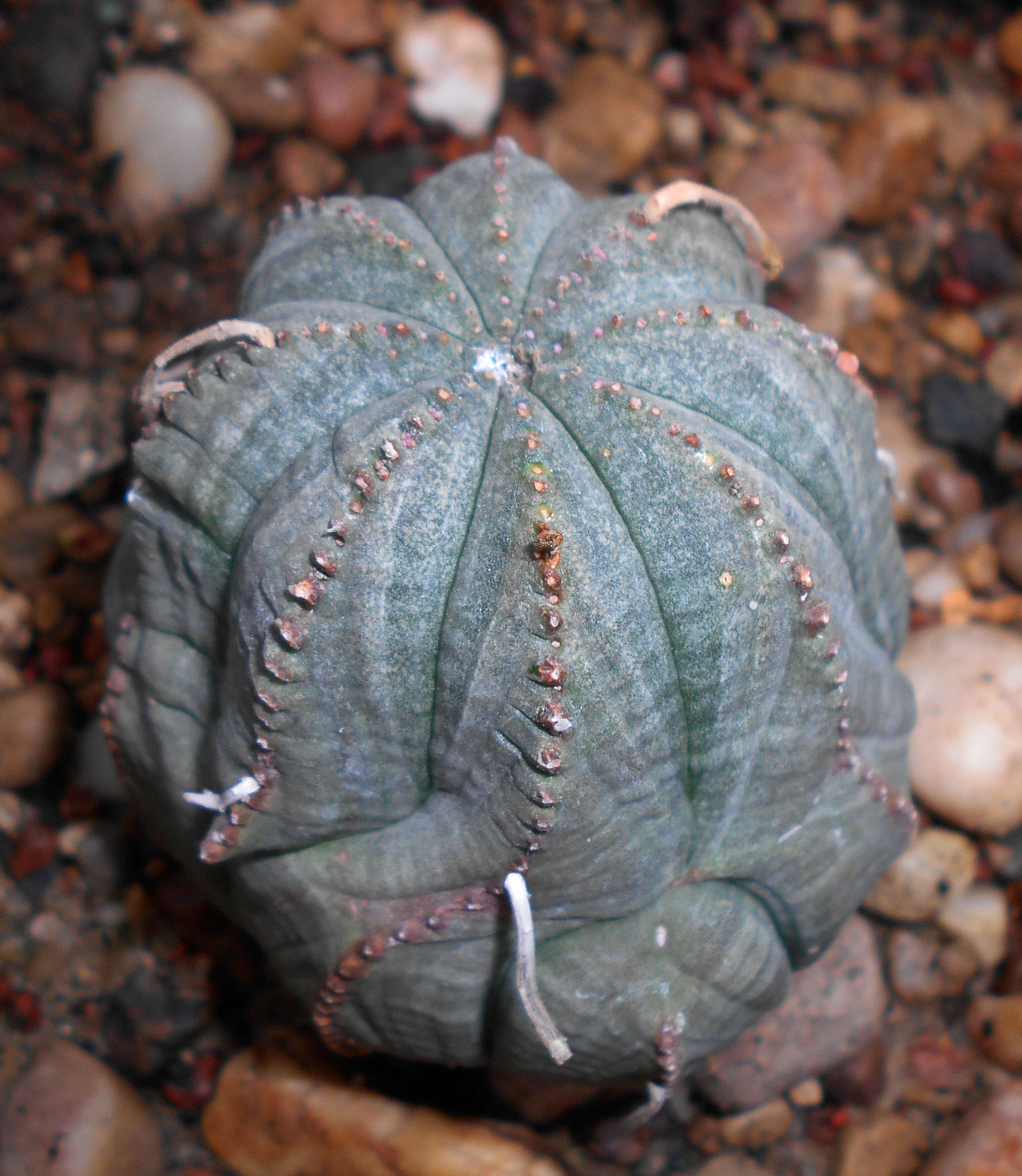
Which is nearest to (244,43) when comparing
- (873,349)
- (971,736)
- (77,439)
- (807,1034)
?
(77,439)

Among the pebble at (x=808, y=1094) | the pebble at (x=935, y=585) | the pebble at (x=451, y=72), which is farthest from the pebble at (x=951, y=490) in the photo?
the pebble at (x=451, y=72)

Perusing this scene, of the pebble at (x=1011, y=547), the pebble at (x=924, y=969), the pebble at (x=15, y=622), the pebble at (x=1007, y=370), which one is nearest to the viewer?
the pebble at (x=924, y=969)

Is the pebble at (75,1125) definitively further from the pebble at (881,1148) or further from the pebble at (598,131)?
the pebble at (598,131)

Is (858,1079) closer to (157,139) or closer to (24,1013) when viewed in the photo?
(24,1013)

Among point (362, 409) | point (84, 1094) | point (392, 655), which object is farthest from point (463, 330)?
point (84, 1094)

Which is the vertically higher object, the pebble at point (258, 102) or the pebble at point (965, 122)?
the pebble at point (965, 122)

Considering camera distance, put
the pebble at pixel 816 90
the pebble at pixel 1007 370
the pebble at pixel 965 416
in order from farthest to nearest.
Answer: the pebble at pixel 816 90 → the pebble at pixel 1007 370 → the pebble at pixel 965 416
